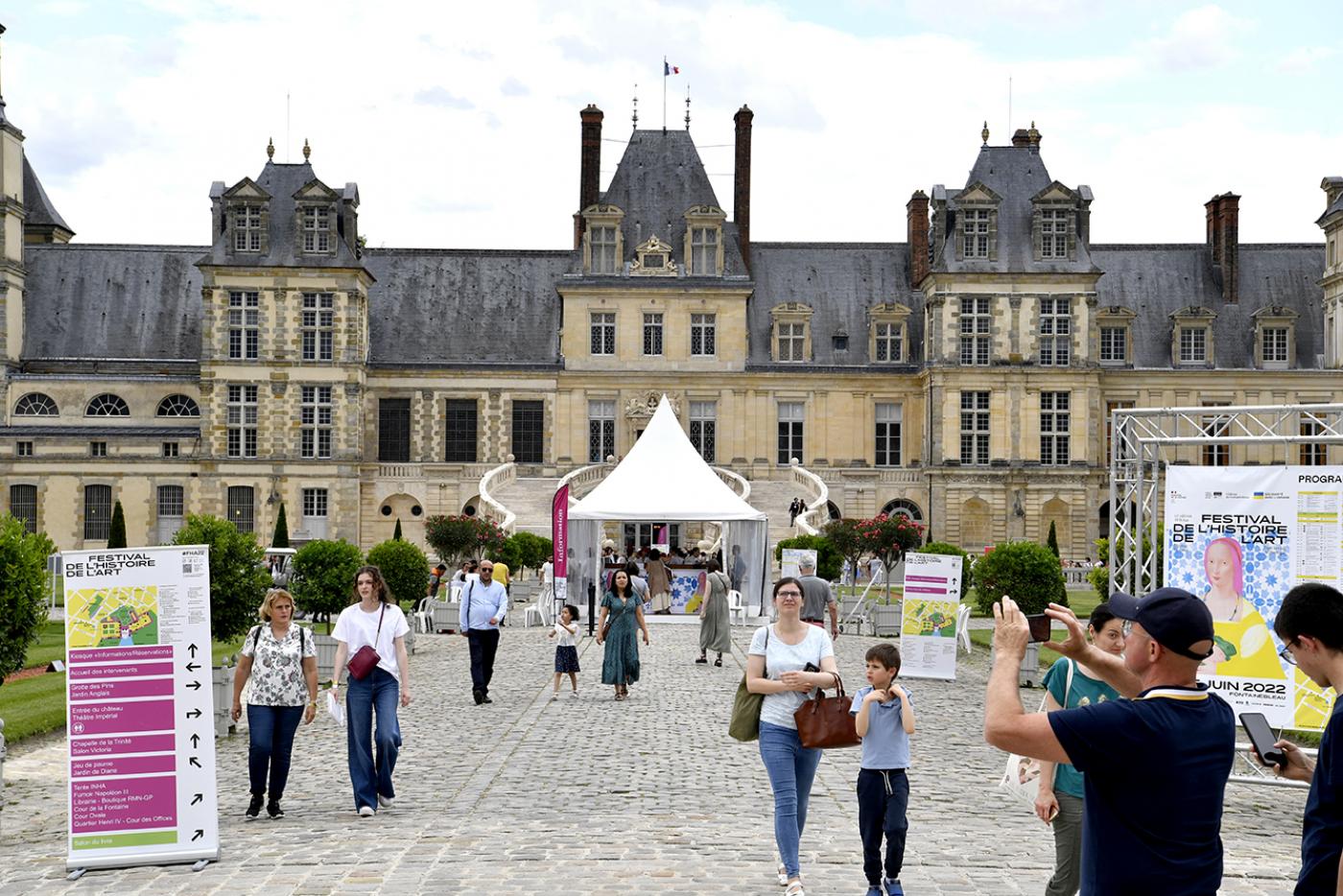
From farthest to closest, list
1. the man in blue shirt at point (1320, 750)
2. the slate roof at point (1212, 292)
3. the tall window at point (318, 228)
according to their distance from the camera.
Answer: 1. the slate roof at point (1212, 292)
2. the tall window at point (318, 228)
3. the man in blue shirt at point (1320, 750)

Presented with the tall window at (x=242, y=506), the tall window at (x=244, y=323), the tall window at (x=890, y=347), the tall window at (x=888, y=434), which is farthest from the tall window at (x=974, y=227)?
the tall window at (x=242, y=506)

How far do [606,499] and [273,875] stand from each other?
66.9 feet

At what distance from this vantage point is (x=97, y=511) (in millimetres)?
49875

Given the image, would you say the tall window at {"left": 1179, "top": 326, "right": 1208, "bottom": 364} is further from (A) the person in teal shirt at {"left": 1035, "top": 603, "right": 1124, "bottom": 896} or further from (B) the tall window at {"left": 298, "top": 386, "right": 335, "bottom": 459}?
(A) the person in teal shirt at {"left": 1035, "top": 603, "right": 1124, "bottom": 896}

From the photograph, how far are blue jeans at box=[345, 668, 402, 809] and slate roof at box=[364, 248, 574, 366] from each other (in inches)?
1627

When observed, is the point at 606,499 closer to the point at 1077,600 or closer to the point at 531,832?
the point at 1077,600

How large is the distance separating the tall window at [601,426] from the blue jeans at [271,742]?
41.4 meters

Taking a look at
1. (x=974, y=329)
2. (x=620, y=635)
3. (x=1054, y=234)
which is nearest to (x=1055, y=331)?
(x=974, y=329)

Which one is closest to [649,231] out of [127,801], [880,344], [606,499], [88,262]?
[880,344]

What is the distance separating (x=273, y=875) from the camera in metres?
8.79

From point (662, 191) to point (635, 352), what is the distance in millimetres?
5788

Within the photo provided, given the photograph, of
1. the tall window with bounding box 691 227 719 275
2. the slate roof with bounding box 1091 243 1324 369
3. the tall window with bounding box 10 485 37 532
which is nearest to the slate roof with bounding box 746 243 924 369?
the tall window with bounding box 691 227 719 275

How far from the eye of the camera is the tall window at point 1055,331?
165 feet

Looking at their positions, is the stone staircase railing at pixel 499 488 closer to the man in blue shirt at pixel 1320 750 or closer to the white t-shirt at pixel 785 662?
the white t-shirt at pixel 785 662
